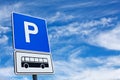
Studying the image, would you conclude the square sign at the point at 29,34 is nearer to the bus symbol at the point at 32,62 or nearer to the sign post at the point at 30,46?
the sign post at the point at 30,46

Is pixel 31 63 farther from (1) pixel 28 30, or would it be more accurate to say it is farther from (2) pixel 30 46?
(1) pixel 28 30

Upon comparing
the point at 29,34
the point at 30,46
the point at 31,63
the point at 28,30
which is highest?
the point at 28,30

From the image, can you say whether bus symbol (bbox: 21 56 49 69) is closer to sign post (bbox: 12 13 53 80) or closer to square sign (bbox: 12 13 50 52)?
sign post (bbox: 12 13 53 80)

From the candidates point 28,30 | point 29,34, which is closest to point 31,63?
point 29,34

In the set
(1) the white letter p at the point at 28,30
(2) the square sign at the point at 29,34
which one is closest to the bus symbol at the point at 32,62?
(2) the square sign at the point at 29,34

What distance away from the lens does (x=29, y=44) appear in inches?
Answer: 353

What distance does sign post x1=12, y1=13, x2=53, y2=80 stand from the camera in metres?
8.53

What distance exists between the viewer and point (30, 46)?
897 centimetres

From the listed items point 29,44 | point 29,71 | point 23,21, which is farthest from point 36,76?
point 23,21

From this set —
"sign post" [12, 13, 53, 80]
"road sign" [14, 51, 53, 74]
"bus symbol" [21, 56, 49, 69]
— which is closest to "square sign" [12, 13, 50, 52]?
"sign post" [12, 13, 53, 80]

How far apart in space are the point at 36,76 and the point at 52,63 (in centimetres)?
80

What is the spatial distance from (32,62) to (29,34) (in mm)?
991

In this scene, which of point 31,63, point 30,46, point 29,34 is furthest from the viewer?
point 29,34

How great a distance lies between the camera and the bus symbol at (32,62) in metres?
8.54
